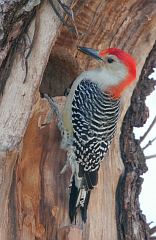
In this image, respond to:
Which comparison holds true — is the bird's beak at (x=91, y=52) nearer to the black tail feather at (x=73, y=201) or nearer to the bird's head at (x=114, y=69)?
the bird's head at (x=114, y=69)

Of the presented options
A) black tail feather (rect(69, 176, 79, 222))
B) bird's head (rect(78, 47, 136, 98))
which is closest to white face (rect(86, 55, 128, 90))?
bird's head (rect(78, 47, 136, 98))

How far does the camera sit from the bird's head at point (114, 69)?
4230 millimetres

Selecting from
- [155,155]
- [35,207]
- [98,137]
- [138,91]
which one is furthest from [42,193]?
[138,91]

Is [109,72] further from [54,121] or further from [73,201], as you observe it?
[73,201]

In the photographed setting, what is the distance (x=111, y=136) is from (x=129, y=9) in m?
0.84

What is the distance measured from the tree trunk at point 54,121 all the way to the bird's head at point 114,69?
9 cm

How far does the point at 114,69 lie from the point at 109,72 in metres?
0.04

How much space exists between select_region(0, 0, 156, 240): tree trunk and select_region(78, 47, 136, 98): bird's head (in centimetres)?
9

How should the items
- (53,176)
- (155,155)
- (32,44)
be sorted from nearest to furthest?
(32,44)
(53,176)
(155,155)

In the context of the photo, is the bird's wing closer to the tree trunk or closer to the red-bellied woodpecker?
the red-bellied woodpecker

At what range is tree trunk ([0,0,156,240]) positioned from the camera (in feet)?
11.8

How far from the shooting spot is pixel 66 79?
184 inches

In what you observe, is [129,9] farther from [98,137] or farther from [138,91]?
[98,137]

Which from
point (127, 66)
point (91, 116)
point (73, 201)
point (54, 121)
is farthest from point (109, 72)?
point (73, 201)
